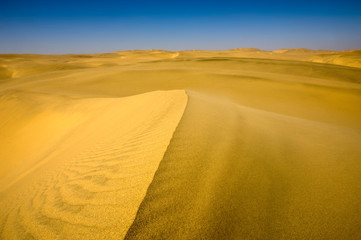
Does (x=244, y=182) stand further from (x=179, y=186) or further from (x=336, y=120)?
(x=336, y=120)

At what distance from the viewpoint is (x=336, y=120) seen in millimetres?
5594


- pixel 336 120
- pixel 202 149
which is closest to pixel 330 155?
pixel 202 149

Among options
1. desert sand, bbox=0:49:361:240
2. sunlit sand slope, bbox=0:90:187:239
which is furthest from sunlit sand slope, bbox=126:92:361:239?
sunlit sand slope, bbox=0:90:187:239

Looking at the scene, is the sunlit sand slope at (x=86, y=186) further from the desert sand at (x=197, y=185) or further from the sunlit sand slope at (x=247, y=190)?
the sunlit sand slope at (x=247, y=190)

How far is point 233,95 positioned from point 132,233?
7.47 meters

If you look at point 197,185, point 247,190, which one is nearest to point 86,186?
point 197,185

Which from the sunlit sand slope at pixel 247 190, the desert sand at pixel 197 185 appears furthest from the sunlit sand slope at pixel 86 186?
the sunlit sand slope at pixel 247 190

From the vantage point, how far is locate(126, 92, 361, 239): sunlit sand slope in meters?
1.28

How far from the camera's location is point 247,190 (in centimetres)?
161

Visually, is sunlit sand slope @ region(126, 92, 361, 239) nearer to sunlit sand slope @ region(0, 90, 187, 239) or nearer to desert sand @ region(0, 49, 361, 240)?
desert sand @ region(0, 49, 361, 240)

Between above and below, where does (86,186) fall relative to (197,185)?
below

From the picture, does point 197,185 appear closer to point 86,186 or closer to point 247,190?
point 247,190

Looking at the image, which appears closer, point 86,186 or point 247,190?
point 247,190

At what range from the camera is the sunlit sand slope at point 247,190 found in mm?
1277
